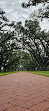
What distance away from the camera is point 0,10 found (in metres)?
21.3

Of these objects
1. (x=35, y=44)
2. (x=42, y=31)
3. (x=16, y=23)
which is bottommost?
(x=35, y=44)

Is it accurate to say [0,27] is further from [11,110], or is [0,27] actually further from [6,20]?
[11,110]

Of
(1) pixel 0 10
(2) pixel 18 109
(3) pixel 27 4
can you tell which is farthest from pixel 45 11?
(2) pixel 18 109

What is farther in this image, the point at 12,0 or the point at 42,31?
the point at 42,31

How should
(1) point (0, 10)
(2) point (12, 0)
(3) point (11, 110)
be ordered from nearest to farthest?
(3) point (11, 110)
(2) point (12, 0)
(1) point (0, 10)

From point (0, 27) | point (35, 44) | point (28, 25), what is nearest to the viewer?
point (0, 27)

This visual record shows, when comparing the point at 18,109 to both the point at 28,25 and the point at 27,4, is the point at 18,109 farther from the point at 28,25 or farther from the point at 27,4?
the point at 28,25

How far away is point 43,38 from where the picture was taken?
31016 mm

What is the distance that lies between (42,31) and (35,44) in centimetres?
431

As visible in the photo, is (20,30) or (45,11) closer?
(45,11)

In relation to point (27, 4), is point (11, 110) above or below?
below

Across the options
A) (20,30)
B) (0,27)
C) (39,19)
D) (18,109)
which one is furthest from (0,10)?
(18,109)

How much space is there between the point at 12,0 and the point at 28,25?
12180mm

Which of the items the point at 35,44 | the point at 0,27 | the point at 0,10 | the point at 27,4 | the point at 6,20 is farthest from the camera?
the point at 35,44
